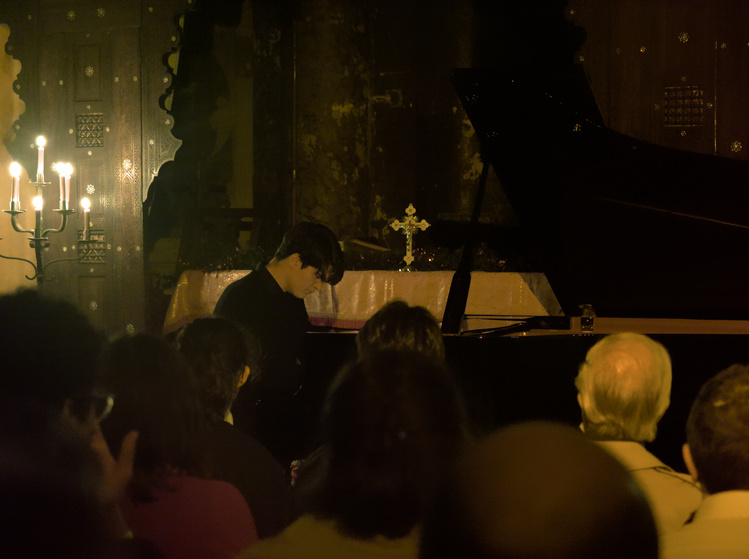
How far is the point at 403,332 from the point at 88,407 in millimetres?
1173

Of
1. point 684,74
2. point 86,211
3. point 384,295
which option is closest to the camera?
point 384,295

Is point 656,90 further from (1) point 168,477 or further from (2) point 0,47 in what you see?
(1) point 168,477

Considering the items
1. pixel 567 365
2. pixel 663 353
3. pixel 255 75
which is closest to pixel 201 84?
pixel 255 75

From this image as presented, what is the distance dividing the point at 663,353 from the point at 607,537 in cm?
127

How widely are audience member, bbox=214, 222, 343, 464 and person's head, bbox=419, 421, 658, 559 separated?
2.26 m

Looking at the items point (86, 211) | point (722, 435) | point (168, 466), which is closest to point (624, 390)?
point (722, 435)

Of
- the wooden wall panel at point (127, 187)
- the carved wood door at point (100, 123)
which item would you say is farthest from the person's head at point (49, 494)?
the wooden wall panel at point (127, 187)

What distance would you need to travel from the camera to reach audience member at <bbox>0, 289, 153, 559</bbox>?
93cm

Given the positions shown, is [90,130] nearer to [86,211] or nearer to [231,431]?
[86,211]

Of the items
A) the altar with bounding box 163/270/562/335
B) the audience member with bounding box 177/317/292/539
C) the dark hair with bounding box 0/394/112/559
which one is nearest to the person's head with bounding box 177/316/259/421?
the audience member with bounding box 177/317/292/539

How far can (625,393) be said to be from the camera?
1.68 m

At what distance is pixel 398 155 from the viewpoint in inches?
292

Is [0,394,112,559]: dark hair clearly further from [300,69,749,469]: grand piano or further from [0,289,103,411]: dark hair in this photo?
[300,69,749,469]: grand piano

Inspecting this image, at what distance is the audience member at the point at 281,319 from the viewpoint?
287 centimetres
